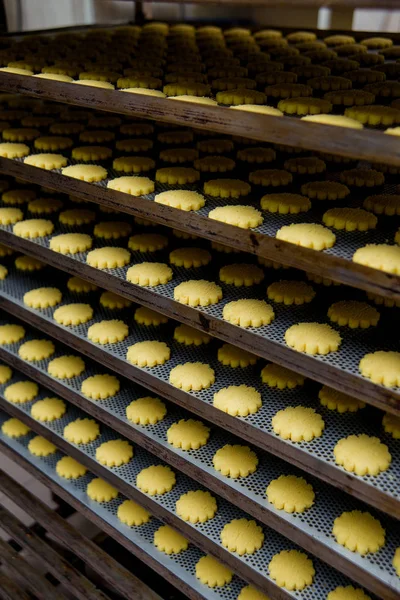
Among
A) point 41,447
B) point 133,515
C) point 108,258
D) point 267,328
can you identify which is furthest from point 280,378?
point 41,447

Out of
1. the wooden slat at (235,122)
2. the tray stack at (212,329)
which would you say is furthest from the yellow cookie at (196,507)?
the wooden slat at (235,122)

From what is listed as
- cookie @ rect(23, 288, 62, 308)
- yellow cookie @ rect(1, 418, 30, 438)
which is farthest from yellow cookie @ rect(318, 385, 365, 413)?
yellow cookie @ rect(1, 418, 30, 438)

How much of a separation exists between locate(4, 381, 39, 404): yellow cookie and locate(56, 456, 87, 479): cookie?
0.30 m

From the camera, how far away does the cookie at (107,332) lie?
75.0 inches

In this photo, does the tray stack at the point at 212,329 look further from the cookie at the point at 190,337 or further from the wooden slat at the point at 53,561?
the wooden slat at the point at 53,561

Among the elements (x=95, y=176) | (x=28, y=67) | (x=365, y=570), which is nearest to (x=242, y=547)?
(x=365, y=570)

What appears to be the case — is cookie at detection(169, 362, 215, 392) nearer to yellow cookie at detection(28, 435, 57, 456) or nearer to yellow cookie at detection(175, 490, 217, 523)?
yellow cookie at detection(175, 490, 217, 523)

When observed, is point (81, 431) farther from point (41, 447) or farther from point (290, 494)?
point (290, 494)

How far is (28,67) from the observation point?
1919 mm

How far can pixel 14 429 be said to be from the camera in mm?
2518

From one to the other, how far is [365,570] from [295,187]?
3.55ft

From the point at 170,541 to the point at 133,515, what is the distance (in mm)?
178

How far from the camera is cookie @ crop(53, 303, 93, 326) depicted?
2023 millimetres

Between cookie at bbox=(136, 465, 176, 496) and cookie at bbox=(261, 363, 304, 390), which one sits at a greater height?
cookie at bbox=(261, 363, 304, 390)
